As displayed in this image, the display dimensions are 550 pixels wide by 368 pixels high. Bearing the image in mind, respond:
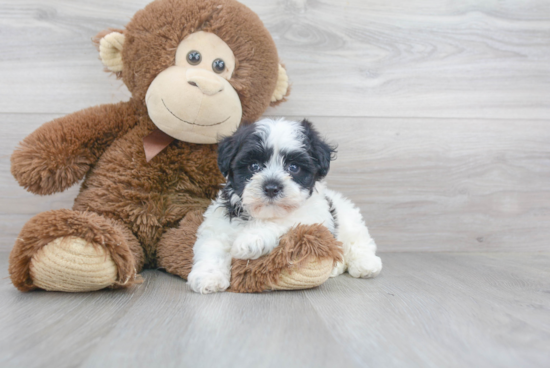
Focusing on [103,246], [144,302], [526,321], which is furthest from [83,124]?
[526,321]

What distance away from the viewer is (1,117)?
76.2 inches

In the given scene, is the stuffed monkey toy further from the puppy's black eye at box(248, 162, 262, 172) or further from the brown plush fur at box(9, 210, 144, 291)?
the puppy's black eye at box(248, 162, 262, 172)

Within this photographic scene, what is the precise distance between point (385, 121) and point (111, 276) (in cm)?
149

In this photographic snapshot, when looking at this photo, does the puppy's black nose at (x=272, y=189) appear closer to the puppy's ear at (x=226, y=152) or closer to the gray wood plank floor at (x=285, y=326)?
the puppy's ear at (x=226, y=152)

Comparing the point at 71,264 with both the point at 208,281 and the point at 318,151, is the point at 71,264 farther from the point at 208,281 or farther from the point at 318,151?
the point at 318,151

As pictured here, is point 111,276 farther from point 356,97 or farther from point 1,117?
point 356,97

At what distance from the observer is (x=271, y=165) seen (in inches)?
54.4

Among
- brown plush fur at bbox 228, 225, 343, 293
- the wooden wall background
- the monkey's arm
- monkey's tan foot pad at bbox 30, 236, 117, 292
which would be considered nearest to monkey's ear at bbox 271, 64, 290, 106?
Answer: the wooden wall background

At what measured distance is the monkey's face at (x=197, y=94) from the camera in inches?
58.7

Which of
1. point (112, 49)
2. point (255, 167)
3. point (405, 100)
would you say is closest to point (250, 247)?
point (255, 167)

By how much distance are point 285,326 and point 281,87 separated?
1085 mm

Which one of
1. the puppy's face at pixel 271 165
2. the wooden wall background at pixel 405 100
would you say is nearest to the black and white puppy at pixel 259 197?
the puppy's face at pixel 271 165

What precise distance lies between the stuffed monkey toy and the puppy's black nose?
134mm

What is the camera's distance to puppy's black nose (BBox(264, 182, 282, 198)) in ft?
4.27
